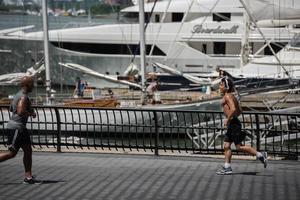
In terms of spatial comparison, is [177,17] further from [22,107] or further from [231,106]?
[22,107]

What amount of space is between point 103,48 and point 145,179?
3867cm

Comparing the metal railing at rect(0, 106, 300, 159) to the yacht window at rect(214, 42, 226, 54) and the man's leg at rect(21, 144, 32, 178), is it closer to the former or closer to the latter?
the man's leg at rect(21, 144, 32, 178)

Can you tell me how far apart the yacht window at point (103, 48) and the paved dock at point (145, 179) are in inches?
1348

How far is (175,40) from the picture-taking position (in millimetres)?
46156

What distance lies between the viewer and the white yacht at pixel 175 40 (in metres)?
45.1

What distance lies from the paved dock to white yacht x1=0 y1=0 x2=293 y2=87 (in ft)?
98.5

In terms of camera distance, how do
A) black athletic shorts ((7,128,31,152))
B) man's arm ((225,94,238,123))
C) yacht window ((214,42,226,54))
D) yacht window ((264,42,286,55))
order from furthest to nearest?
yacht window ((214,42,226,54))
yacht window ((264,42,286,55))
man's arm ((225,94,238,123))
black athletic shorts ((7,128,31,152))

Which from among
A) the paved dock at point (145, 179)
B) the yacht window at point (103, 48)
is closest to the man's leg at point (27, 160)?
the paved dock at point (145, 179)

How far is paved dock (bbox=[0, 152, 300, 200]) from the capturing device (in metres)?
10.3

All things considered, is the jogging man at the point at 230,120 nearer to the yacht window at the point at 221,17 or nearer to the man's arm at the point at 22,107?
the man's arm at the point at 22,107

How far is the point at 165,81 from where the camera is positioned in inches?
1556

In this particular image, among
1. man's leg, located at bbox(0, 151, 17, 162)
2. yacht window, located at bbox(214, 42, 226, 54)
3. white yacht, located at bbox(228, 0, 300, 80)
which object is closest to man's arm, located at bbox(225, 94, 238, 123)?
man's leg, located at bbox(0, 151, 17, 162)

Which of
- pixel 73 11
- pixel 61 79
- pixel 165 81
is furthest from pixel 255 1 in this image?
pixel 73 11

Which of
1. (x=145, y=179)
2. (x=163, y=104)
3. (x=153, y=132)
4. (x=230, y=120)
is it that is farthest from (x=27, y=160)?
(x=163, y=104)
